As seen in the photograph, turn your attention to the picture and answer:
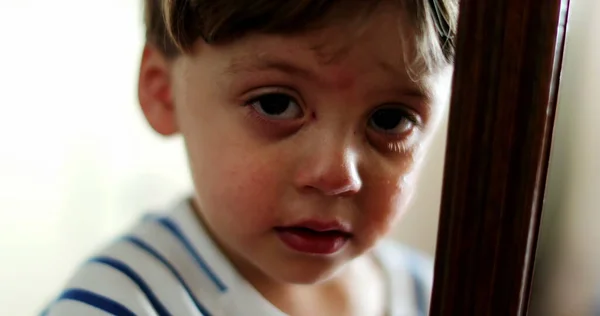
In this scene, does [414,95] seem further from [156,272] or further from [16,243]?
[16,243]

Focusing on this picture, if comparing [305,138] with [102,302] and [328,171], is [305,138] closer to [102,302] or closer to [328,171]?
[328,171]

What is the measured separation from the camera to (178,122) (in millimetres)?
442

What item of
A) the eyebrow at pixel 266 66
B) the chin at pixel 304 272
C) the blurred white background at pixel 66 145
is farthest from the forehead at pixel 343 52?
the blurred white background at pixel 66 145

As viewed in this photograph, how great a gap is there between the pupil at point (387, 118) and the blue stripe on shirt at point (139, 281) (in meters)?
0.18

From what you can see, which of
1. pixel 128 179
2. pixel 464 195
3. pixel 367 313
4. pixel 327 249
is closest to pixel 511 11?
pixel 464 195

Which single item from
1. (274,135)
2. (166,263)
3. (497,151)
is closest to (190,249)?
(166,263)

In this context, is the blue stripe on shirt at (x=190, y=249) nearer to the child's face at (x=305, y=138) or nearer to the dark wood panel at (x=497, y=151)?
the child's face at (x=305, y=138)

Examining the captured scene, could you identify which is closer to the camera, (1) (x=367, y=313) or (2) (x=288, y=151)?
(2) (x=288, y=151)

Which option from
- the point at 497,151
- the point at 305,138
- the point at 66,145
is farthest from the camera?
→ the point at 66,145

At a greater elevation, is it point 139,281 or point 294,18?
point 294,18

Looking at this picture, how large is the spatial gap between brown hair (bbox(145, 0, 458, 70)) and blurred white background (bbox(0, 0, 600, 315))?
223mm

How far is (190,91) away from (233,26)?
A: 0.06m

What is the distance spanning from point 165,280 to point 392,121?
0.58 feet

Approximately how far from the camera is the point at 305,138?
372 millimetres
